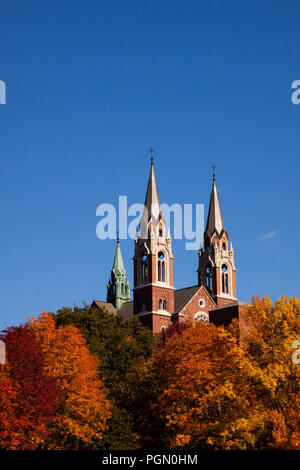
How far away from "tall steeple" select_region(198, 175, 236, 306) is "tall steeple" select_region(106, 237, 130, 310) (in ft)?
118

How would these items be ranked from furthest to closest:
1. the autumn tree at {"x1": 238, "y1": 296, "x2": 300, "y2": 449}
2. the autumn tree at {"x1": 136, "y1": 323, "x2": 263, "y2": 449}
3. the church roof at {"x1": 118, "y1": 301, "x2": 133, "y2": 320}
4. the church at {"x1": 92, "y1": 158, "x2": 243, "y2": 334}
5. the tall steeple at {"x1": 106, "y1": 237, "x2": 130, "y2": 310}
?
the tall steeple at {"x1": 106, "y1": 237, "x2": 130, "y2": 310}
the church roof at {"x1": 118, "y1": 301, "x2": 133, "y2": 320}
the church at {"x1": 92, "y1": 158, "x2": 243, "y2": 334}
the autumn tree at {"x1": 136, "y1": 323, "x2": 263, "y2": 449}
the autumn tree at {"x1": 238, "y1": 296, "x2": 300, "y2": 449}

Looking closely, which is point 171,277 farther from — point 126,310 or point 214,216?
point 126,310

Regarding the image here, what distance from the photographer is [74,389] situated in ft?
151

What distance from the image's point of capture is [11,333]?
47.2 m

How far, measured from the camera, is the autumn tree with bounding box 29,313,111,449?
1735 inches

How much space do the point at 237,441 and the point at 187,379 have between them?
19.7 ft

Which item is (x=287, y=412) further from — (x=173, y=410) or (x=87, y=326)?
(x=87, y=326)

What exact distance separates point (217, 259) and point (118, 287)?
130 feet

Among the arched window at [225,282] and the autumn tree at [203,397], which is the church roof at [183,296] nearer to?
the arched window at [225,282]

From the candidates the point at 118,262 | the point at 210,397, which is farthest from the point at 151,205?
the point at 210,397

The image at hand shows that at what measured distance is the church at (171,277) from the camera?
3725 inches

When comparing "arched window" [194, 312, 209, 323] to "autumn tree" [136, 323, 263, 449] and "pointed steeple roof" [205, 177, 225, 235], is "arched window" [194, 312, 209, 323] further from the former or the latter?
"autumn tree" [136, 323, 263, 449]

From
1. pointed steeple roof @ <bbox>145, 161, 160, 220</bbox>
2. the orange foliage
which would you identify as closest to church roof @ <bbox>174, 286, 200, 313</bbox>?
pointed steeple roof @ <bbox>145, 161, 160, 220</bbox>

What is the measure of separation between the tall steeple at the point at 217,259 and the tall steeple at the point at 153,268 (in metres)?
9.39
